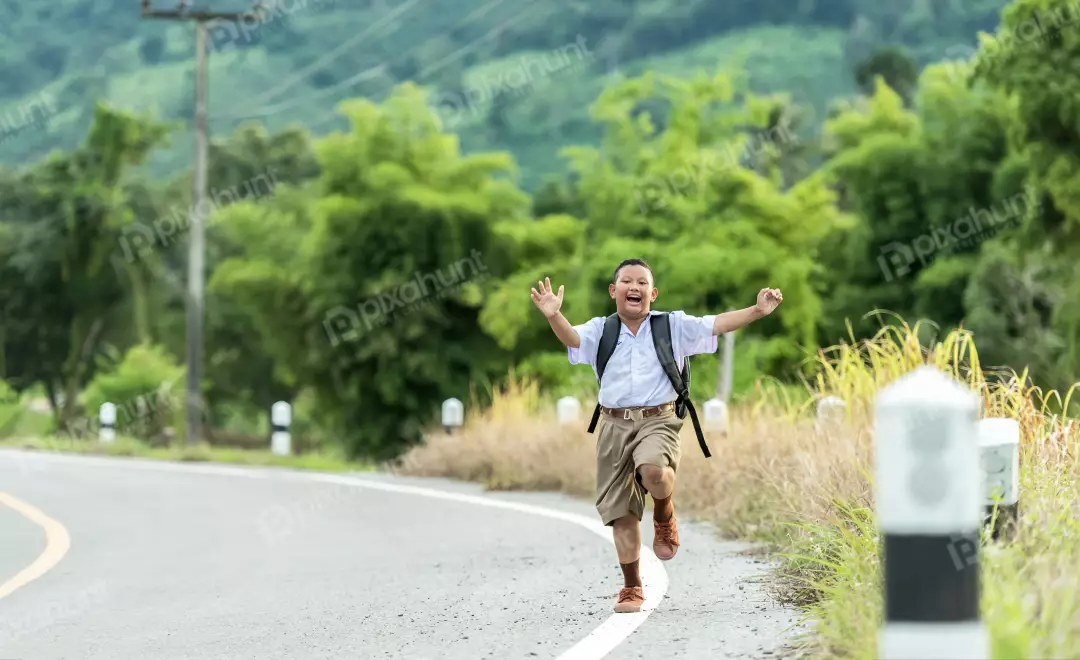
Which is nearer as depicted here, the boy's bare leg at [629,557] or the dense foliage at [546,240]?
the boy's bare leg at [629,557]

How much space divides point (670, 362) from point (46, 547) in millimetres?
6076

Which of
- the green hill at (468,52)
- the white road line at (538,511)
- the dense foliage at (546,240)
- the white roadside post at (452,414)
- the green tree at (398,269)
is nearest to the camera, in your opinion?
the white road line at (538,511)

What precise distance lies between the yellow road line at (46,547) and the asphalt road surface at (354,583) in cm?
2

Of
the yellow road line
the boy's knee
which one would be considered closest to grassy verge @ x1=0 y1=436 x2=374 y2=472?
the yellow road line

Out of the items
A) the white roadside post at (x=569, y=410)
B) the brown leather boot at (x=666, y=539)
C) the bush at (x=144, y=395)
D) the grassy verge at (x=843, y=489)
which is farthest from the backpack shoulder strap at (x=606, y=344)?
the bush at (x=144, y=395)

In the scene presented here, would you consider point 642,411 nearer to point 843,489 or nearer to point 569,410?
point 843,489

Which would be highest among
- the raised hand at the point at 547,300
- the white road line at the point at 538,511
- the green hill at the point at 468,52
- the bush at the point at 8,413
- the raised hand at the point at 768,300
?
the green hill at the point at 468,52

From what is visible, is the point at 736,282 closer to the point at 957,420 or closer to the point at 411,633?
the point at 411,633

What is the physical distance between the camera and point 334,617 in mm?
7586

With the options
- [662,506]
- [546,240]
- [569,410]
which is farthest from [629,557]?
[546,240]

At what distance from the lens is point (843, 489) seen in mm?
8664

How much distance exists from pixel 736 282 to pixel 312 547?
859 inches

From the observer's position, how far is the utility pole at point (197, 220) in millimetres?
28391

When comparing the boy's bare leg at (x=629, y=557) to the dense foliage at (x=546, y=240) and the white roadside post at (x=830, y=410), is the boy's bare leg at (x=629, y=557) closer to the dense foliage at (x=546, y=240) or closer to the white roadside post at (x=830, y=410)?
the white roadside post at (x=830, y=410)
